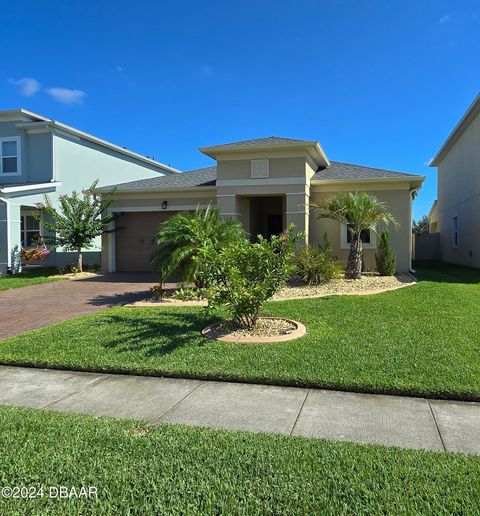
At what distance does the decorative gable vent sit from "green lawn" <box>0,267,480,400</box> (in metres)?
6.50

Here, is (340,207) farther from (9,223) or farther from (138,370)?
(9,223)

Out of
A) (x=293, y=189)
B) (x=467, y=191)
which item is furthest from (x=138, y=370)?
(x=467, y=191)

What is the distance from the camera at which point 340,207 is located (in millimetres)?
12828

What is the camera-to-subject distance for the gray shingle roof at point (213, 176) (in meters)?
15.0

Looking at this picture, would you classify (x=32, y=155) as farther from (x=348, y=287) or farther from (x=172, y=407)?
(x=172, y=407)

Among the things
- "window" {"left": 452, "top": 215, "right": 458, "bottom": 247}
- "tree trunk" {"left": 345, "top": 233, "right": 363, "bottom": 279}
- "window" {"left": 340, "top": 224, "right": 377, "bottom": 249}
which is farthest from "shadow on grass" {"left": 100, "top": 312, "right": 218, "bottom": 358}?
"window" {"left": 452, "top": 215, "right": 458, "bottom": 247}

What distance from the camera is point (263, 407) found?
172 inches

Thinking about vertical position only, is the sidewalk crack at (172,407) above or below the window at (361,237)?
below

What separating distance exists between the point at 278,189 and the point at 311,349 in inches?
359

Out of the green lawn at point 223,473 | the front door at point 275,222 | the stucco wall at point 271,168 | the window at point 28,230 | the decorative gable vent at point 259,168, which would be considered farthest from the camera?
the window at point 28,230

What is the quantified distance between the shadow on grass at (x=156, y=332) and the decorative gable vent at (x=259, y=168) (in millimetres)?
7031

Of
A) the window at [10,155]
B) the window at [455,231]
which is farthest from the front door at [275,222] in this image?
the window at [10,155]

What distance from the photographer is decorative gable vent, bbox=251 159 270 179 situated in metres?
14.4

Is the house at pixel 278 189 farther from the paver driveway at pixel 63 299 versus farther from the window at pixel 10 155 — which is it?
the window at pixel 10 155
